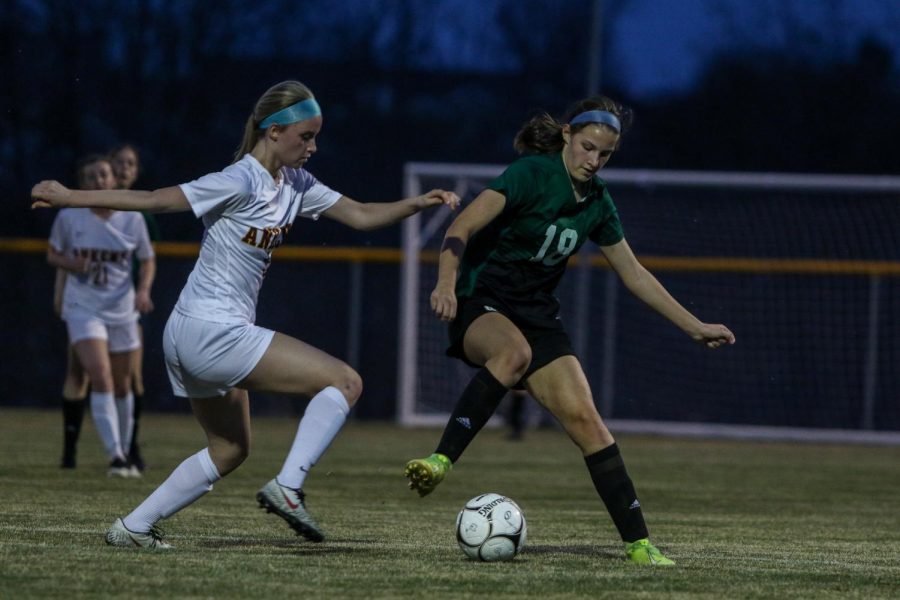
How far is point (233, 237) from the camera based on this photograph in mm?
5297

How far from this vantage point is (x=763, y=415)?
53.9ft

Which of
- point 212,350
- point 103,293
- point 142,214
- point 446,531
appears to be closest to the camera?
point 212,350

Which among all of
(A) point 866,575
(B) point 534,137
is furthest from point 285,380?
(A) point 866,575

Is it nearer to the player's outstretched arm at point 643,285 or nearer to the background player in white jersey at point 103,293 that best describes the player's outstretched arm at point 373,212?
the player's outstretched arm at point 643,285

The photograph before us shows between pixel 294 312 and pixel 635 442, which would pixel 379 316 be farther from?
pixel 635 442

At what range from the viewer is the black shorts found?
5.67m

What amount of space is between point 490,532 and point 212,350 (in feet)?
3.87

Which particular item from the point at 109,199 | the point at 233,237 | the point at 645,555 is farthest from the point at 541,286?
the point at 109,199

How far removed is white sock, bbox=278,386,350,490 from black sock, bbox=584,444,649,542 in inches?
37.4

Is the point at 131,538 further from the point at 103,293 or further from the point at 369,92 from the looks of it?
the point at 369,92

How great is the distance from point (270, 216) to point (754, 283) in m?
11.6

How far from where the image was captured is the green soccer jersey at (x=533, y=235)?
18.7ft

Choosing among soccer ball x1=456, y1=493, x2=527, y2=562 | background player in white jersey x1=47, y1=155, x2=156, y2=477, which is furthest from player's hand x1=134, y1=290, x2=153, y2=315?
soccer ball x1=456, y1=493, x2=527, y2=562

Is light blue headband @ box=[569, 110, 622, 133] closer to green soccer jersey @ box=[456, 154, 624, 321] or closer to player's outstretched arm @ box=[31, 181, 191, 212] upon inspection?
green soccer jersey @ box=[456, 154, 624, 321]
